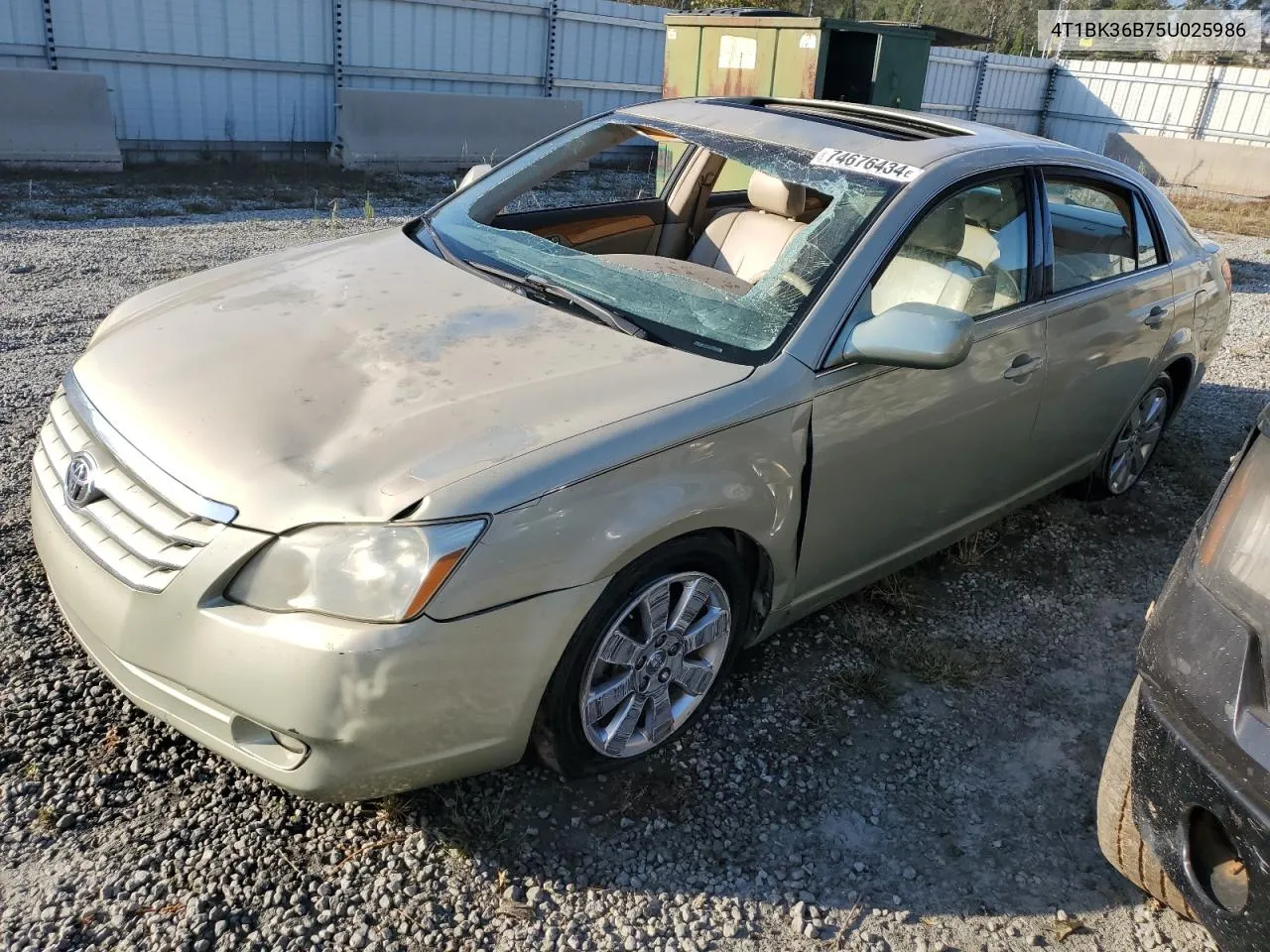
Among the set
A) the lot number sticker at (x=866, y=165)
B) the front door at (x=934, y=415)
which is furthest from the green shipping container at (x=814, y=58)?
the lot number sticker at (x=866, y=165)

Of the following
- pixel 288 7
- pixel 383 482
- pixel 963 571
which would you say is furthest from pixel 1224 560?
pixel 288 7

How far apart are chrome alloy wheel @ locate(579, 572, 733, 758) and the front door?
1.24ft

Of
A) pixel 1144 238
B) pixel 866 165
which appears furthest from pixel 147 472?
pixel 1144 238

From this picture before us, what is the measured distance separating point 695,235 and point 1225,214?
1346cm

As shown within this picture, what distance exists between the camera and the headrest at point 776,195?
3.64 m

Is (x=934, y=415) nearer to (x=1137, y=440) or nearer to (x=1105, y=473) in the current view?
(x=1105, y=473)

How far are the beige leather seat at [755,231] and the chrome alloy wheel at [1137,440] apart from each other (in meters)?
1.88

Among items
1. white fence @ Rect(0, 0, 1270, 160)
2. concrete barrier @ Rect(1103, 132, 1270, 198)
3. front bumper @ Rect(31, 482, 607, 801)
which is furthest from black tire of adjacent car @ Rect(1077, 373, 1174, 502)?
concrete barrier @ Rect(1103, 132, 1270, 198)

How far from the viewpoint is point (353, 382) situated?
2.50 metres

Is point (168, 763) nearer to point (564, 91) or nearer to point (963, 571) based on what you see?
point (963, 571)

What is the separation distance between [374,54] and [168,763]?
12319 mm

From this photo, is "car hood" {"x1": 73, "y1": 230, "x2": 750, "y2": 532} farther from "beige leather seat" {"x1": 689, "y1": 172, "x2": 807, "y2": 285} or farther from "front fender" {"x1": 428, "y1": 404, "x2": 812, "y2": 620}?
"beige leather seat" {"x1": 689, "y1": 172, "x2": 807, "y2": 285}

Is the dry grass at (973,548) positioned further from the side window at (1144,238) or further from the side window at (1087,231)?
the side window at (1144,238)

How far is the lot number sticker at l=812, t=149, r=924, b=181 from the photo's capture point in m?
3.06
